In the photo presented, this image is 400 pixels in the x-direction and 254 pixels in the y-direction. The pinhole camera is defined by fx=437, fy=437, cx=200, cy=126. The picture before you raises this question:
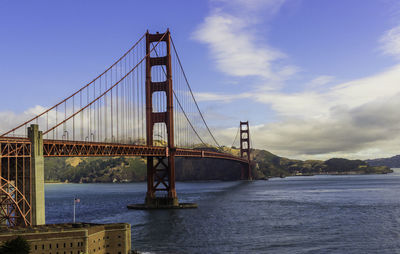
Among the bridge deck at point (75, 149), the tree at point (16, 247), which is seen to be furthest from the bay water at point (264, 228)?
the tree at point (16, 247)

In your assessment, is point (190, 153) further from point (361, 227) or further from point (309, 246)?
point (309, 246)

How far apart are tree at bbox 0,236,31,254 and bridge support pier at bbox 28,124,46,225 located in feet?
29.7

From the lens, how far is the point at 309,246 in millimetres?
51594

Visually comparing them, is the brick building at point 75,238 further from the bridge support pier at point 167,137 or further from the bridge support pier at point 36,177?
the bridge support pier at point 167,137

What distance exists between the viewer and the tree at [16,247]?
134 ft

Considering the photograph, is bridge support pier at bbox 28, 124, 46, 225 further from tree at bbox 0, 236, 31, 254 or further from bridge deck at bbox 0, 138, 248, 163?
tree at bbox 0, 236, 31, 254

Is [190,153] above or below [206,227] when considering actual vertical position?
above

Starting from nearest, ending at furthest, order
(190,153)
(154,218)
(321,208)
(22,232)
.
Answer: (22,232), (154,218), (321,208), (190,153)

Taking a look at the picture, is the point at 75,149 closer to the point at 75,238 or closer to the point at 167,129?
the point at 75,238

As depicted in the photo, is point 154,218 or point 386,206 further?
point 386,206

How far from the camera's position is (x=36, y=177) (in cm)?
5181

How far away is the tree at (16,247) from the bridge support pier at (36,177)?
29.7 ft

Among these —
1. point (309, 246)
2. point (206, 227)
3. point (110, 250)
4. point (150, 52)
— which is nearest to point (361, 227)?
point (309, 246)

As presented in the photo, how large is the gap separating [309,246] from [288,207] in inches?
1765
